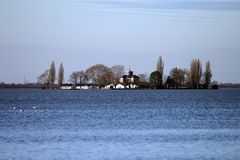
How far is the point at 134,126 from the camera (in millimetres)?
47469

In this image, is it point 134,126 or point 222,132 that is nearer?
point 222,132

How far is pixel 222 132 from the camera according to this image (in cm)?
4253

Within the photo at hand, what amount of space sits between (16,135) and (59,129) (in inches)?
206

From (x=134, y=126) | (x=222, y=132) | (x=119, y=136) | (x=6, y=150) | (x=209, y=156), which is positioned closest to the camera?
(x=209, y=156)

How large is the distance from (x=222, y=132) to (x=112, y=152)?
527 inches

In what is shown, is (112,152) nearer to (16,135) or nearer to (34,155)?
(34,155)

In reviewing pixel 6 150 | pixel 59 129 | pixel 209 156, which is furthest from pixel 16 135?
pixel 209 156

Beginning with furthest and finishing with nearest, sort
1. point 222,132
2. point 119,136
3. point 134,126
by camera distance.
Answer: point 134,126 → point 222,132 → point 119,136

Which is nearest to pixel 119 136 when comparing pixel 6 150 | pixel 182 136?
pixel 182 136

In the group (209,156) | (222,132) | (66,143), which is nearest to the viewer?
(209,156)

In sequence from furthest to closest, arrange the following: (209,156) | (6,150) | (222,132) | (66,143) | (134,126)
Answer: (134,126), (222,132), (66,143), (6,150), (209,156)

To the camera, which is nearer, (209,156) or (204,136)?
(209,156)

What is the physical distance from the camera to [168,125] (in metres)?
48.8

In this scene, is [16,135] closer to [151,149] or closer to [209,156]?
[151,149]
